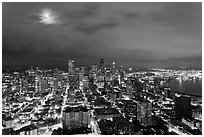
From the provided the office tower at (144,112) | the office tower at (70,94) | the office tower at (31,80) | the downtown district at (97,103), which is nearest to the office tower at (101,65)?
the downtown district at (97,103)

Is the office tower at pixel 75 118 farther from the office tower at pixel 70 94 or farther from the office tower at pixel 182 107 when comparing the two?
the office tower at pixel 182 107

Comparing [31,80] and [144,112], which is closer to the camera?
[144,112]

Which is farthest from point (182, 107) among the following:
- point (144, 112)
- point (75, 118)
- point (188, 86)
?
point (75, 118)

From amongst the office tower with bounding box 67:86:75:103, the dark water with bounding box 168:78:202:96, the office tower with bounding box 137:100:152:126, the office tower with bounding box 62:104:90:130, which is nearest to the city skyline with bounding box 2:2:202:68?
the dark water with bounding box 168:78:202:96

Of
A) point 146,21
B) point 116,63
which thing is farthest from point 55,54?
point 146,21

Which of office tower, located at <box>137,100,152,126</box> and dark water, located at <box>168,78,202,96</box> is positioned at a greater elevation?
dark water, located at <box>168,78,202,96</box>

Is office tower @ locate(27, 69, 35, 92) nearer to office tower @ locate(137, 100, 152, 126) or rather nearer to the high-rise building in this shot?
the high-rise building

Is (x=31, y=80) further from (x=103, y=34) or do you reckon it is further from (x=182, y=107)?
(x=182, y=107)

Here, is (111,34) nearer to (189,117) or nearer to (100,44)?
(100,44)
